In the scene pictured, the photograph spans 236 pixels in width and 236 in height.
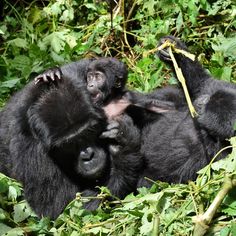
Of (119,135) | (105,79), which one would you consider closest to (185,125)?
(119,135)

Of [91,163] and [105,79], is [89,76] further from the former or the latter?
[91,163]

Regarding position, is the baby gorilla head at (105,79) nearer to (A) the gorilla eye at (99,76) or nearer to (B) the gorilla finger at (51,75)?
(A) the gorilla eye at (99,76)

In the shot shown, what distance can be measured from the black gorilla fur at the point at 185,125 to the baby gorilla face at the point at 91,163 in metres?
0.49

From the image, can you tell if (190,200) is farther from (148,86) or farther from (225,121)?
(148,86)

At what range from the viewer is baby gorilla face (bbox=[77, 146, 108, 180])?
16.4 ft

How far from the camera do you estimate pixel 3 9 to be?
8.22 meters

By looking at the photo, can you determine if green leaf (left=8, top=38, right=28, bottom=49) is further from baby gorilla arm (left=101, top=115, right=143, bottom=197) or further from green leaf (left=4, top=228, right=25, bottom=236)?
green leaf (left=4, top=228, right=25, bottom=236)

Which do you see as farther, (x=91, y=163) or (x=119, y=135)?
(x=119, y=135)

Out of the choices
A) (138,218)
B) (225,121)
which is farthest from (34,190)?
(225,121)

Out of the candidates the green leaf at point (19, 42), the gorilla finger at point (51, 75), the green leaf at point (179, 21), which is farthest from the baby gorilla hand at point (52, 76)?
the green leaf at point (19, 42)

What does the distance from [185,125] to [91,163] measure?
0.86m

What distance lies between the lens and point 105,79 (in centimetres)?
547

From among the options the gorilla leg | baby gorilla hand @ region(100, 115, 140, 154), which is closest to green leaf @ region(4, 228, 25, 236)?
baby gorilla hand @ region(100, 115, 140, 154)

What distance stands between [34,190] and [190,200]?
4.27ft
